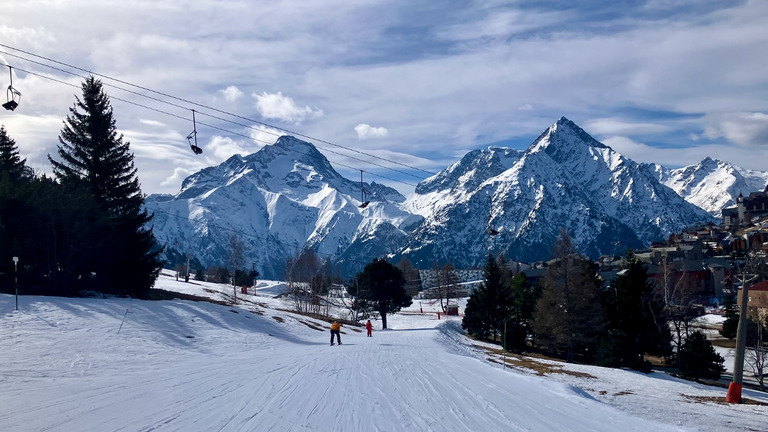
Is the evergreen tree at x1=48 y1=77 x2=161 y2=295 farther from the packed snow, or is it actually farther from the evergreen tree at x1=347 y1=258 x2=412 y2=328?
the evergreen tree at x1=347 y1=258 x2=412 y2=328

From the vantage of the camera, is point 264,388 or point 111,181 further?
point 111,181

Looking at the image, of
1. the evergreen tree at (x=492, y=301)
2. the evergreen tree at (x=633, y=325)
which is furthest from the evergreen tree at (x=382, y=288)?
the evergreen tree at (x=633, y=325)

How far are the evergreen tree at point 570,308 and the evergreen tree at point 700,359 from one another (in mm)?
6321

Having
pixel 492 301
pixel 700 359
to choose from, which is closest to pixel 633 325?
pixel 700 359

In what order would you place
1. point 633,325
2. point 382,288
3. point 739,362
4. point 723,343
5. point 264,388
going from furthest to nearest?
point 382,288 → point 723,343 → point 633,325 → point 739,362 → point 264,388

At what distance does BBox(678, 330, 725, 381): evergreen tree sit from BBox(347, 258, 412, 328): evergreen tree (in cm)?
3336

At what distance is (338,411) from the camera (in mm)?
13969

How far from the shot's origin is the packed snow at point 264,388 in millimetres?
13141

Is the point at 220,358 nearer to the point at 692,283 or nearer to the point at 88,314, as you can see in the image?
the point at 88,314

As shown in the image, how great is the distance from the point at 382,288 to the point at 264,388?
4917 centimetres

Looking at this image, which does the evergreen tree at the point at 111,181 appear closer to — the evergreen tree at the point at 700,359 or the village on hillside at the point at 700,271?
the evergreen tree at the point at 700,359

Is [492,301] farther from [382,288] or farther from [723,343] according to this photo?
[723,343]

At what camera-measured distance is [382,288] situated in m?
65.9

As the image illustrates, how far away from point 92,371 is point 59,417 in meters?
8.27
